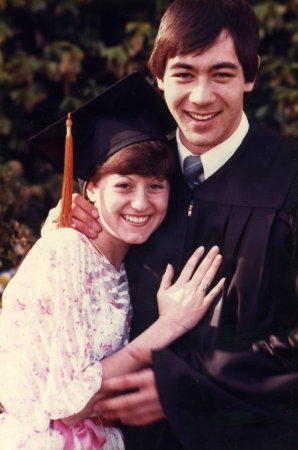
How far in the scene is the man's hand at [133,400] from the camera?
274 cm

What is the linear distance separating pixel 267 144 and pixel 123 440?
1.34 m

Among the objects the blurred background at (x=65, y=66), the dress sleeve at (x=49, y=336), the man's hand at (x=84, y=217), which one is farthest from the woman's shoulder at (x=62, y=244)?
the blurred background at (x=65, y=66)

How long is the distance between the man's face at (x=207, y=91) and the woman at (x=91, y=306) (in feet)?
0.46

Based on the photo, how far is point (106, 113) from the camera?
9.90ft

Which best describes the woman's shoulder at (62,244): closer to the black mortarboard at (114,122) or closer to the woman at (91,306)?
the woman at (91,306)

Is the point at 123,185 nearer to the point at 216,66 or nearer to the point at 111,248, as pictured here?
the point at 111,248

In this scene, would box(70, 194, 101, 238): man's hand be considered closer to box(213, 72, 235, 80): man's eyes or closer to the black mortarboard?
the black mortarboard

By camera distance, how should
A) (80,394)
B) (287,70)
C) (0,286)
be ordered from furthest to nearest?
(287,70) < (0,286) < (80,394)

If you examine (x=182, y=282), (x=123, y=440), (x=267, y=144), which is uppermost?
(x=267, y=144)

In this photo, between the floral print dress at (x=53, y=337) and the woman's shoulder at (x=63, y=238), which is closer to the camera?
the floral print dress at (x=53, y=337)

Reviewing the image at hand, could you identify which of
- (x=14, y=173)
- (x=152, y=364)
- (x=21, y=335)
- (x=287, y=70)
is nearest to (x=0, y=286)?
(x=14, y=173)

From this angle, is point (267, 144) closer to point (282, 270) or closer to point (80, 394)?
point (282, 270)

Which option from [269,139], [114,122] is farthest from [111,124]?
[269,139]

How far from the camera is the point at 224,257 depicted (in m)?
2.87
